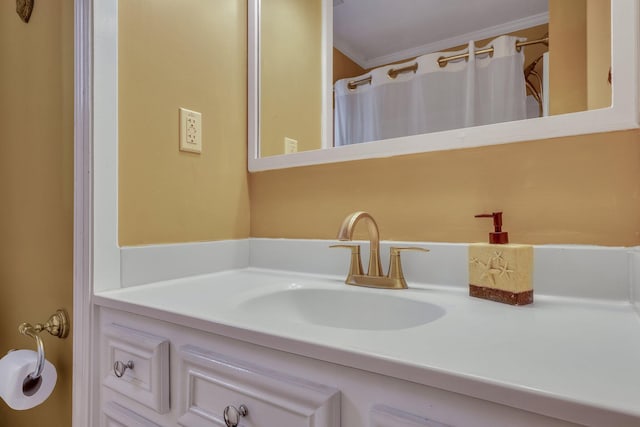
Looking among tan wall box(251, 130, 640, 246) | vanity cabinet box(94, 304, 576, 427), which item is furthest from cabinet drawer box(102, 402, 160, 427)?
tan wall box(251, 130, 640, 246)

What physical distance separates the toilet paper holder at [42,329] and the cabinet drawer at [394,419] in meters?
0.84

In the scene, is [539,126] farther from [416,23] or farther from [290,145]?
[290,145]

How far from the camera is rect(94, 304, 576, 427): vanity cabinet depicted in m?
0.36

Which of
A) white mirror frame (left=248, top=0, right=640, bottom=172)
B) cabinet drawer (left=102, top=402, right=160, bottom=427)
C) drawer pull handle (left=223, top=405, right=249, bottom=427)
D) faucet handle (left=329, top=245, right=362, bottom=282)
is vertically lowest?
cabinet drawer (left=102, top=402, right=160, bottom=427)

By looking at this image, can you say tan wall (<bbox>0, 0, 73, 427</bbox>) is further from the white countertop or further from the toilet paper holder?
the white countertop

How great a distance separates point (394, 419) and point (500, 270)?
15.6 inches

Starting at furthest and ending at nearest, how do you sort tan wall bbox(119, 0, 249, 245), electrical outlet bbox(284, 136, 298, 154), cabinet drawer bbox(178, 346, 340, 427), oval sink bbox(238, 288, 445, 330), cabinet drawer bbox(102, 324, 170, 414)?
electrical outlet bbox(284, 136, 298, 154)
tan wall bbox(119, 0, 249, 245)
oval sink bbox(238, 288, 445, 330)
cabinet drawer bbox(102, 324, 170, 414)
cabinet drawer bbox(178, 346, 340, 427)

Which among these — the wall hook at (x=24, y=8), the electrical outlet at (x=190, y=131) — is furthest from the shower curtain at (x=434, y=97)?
the wall hook at (x=24, y=8)

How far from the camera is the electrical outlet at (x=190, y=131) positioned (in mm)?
955

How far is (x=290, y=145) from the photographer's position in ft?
3.76

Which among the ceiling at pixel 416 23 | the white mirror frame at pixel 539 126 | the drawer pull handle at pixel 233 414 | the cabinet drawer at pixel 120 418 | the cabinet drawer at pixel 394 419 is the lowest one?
the cabinet drawer at pixel 120 418

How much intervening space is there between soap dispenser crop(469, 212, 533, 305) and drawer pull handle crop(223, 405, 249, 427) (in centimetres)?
48

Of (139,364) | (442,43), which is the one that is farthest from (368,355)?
(442,43)

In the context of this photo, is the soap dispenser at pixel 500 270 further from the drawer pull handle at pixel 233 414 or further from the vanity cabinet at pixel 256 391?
the drawer pull handle at pixel 233 414
